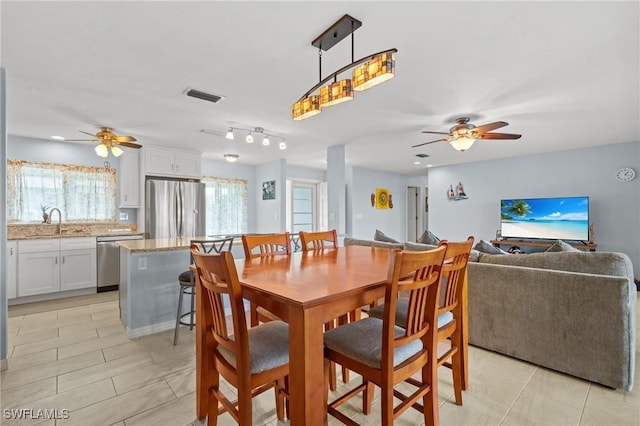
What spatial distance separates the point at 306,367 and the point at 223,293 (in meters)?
0.45

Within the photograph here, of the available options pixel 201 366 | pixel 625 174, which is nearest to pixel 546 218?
pixel 625 174

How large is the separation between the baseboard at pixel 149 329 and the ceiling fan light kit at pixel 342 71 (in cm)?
253

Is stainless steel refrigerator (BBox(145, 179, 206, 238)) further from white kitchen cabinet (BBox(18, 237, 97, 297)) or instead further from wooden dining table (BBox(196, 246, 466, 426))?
wooden dining table (BBox(196, 246, 466, 426))

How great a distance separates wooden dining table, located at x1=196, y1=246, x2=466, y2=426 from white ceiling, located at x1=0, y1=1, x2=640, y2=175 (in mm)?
1432

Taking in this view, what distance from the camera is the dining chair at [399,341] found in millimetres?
1206

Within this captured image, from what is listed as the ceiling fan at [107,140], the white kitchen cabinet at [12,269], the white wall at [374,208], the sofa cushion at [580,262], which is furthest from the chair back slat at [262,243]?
the white wall at [374,208]

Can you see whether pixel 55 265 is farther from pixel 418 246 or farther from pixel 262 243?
pixel 418 246

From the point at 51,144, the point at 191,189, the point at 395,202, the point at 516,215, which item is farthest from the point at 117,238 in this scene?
the point at 516,215

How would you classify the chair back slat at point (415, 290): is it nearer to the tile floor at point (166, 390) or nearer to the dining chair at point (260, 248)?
the tile floor at point (166, 390)

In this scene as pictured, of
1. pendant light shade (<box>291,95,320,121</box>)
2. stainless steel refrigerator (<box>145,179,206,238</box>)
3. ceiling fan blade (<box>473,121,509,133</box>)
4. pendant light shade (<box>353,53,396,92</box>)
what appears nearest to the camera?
pendant light shade (<box>353,53,396,92</box>)

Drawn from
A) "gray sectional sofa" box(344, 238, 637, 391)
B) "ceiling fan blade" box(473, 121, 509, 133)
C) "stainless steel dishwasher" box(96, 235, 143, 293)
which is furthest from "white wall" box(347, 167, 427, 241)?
"stainless steel dishwasher" box(96, 235, 143, 293)

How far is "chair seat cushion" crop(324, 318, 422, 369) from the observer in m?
1.29

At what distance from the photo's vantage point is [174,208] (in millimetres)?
4957

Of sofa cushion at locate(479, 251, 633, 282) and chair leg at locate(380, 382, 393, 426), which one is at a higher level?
sofa cushion at locate(479, 251, 633, 282)
